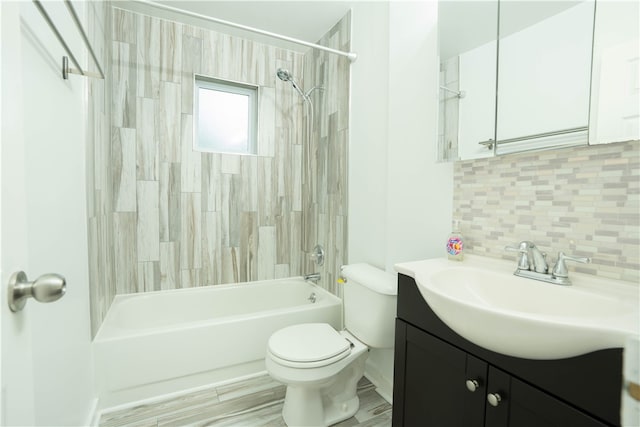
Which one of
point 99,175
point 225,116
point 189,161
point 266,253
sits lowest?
point 266,253

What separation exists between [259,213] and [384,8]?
67.2 inches

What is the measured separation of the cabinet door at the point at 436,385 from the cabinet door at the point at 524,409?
34mm

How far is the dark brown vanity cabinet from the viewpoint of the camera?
632 mm

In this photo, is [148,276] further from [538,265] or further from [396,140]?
[538,265]

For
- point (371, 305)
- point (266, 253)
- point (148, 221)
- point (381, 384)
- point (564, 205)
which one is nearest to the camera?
point (564, 205)

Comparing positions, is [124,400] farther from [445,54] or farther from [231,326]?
[445,54]

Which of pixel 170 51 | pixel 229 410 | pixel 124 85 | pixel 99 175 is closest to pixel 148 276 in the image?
pixel 99 175

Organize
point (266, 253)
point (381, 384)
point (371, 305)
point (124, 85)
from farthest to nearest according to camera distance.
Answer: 1. point (266, 253)
2. point (124, 85)
3. point (381, 384)
4. point (371, 305)

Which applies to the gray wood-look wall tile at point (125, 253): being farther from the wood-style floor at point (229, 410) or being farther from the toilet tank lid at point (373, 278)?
the toilet tank lid at point (373, 278)

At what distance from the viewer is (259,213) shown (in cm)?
255

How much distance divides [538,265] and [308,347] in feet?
3.33

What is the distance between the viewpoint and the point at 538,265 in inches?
38.7

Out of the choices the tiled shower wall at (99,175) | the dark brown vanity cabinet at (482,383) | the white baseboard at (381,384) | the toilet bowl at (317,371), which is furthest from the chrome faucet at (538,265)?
the tiled shower wall at (99,175)

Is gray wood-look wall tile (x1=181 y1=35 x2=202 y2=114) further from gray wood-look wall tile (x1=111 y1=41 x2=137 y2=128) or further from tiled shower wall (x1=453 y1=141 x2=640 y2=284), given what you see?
tiled shower wall (x1=453 y1=141 x2=640 y2=284)
